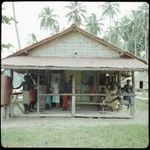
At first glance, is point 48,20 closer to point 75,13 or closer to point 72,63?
point 75,13

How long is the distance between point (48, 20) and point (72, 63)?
197ft

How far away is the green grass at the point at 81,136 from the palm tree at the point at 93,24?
64943mm

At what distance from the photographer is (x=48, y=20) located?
7712cm

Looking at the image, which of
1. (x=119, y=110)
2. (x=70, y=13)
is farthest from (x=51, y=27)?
(x=119, y=110)

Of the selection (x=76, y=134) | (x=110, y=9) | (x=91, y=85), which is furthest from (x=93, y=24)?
(x=76, y=134)

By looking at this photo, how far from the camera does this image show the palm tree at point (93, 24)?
79.2m

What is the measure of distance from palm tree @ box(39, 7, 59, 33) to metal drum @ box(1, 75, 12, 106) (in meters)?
59.7

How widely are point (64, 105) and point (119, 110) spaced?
294 cm

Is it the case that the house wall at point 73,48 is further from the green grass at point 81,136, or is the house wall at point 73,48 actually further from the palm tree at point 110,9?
the palm tree at point 110,9

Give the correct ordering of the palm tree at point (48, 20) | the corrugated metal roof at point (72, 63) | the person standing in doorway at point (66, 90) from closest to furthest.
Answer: the corrugated metal roof at point (72, 63), the person standing in doorway at point (66, 90), the palm tree at point (48, 20)

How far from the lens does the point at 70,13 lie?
7800cm

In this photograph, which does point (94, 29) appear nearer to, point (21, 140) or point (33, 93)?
point (33, 93)

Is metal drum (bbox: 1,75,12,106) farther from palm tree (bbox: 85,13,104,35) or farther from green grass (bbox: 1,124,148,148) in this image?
palm tree (bbox: 85,13,104,35)

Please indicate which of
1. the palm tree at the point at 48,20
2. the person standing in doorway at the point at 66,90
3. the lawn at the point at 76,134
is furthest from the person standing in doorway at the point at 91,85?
the palm tree at the point at 48,20
